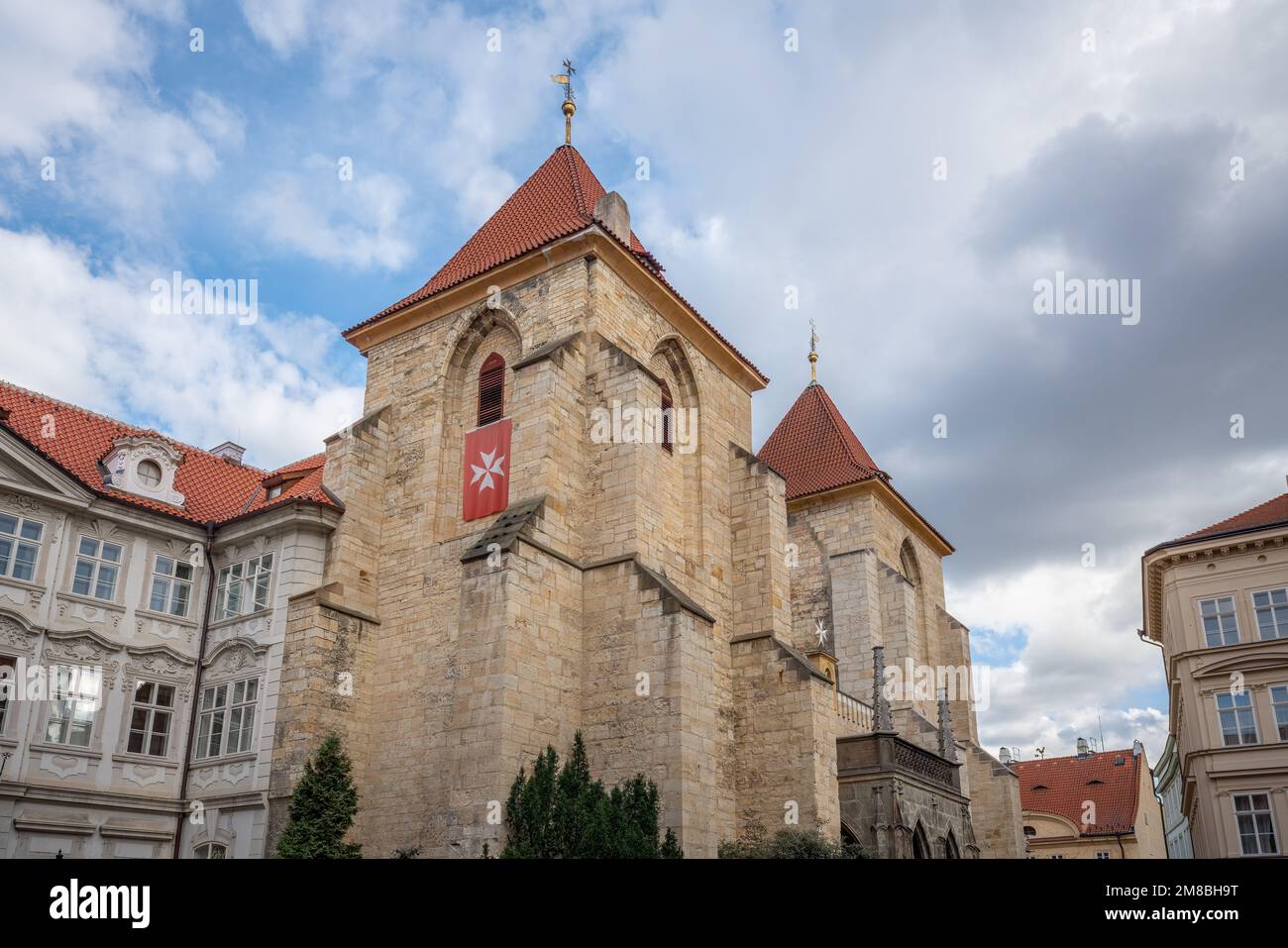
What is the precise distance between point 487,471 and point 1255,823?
2131 cm

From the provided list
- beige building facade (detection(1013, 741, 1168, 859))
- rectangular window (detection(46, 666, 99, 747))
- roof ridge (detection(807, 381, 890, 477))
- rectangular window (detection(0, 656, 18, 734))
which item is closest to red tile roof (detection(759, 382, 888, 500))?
roof ridge (detection(807, 381, 890, 477))

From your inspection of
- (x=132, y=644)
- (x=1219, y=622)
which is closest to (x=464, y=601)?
(x=132, y=644)

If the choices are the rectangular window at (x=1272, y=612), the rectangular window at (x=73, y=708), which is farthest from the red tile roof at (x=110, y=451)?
the rectangular window at (x=1272, y=612)

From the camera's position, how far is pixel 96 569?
19.9 m

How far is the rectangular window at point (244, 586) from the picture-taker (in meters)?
20.4

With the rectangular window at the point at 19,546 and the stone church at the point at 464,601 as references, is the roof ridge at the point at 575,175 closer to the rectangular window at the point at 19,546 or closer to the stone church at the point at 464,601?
the stone church at the point at 464,601

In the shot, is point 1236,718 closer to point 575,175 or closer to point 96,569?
point 575,175

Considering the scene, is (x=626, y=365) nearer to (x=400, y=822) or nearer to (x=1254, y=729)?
(x=400, y=822)

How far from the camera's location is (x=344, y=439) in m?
21.1
